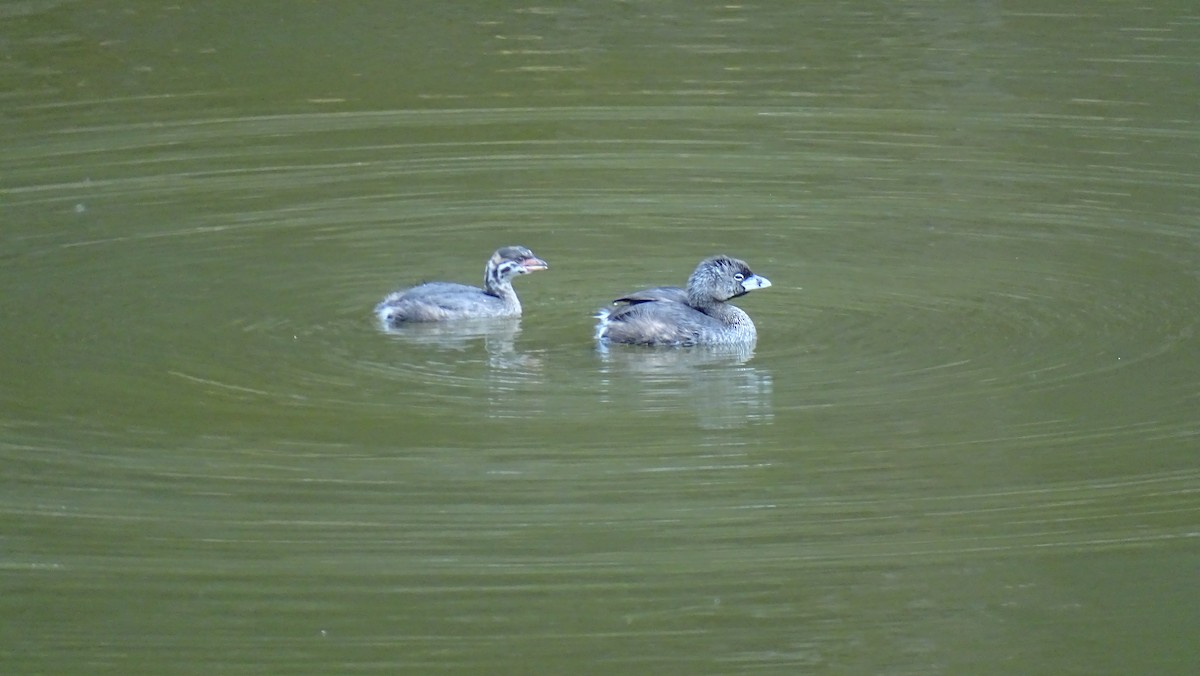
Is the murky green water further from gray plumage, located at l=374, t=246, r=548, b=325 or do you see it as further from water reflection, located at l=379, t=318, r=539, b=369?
gray plumage, located at l=374, t=246, r=548, b=325

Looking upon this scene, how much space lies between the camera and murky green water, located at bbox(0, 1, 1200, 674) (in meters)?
7.41

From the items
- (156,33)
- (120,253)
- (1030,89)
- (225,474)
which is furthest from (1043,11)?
(225,474)

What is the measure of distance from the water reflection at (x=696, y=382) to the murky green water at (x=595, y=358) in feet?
0.13

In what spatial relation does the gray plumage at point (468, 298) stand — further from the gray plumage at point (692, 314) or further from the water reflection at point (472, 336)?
the gray plumage at point (692, 314)

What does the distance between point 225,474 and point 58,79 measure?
1051 cm

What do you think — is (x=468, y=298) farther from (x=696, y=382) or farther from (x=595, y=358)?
(x=696, y=382)

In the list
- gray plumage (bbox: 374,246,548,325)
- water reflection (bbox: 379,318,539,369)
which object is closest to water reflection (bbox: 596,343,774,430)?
water reflection (bbox: 379,318,539,369)

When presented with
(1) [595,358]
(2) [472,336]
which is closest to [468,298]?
(2) [472,336]

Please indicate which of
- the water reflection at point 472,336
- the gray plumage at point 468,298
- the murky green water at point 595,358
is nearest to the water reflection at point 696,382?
the murky green water at point 595,358

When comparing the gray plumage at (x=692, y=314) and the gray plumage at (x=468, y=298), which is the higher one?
the gray plumage at (x=692, y=314)

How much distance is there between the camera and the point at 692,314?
11148 mm

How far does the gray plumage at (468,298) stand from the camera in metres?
11.6

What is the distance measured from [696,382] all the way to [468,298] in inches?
77.6

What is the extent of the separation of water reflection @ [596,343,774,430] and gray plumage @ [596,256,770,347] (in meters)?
0.06
